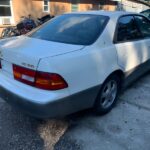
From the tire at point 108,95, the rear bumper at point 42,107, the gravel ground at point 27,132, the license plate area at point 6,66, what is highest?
the license plate area at point 6,66

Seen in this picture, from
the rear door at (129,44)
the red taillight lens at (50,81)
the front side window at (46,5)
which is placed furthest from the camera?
the front side window at (46,5)

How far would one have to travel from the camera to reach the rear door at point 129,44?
347cm

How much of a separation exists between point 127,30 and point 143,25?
2.58 feet

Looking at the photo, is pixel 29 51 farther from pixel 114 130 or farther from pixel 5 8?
pixel 5 8

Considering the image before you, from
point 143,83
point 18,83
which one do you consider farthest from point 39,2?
point 18,83

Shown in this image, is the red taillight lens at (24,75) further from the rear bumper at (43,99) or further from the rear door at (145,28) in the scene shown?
the rear door at (145,28)

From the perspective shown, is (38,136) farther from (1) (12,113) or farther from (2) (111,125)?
(2) (111,125)

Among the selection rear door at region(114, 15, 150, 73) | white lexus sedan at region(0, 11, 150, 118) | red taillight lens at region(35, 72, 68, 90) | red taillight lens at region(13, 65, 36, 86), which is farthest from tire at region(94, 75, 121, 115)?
red taillight lens at region(13, 65, 36, 86)

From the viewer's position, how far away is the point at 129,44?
3.66m

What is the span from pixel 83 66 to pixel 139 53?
1689mm

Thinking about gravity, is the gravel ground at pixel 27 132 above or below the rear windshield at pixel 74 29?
below

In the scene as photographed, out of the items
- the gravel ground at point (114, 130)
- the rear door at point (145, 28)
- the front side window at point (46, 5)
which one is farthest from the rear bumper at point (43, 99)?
the front side window at point (46, 5)

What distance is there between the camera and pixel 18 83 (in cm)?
284

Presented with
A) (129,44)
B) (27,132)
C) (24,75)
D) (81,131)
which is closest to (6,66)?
(24,75)
